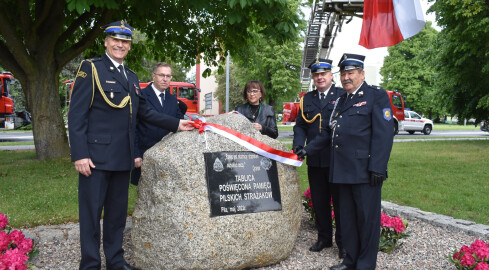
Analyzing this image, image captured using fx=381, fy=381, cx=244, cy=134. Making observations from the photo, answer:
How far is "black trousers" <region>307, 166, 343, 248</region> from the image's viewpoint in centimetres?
420

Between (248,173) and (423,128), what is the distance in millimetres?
26683

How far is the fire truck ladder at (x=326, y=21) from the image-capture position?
12812 millimetres

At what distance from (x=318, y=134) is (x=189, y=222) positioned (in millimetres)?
1690

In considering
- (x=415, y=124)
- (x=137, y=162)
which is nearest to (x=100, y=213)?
(x=137, y=162)

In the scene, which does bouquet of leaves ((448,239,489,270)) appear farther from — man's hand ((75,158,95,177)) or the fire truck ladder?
the fire truck ladder

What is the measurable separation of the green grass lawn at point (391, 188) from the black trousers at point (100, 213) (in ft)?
5.35

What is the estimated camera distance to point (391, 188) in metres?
7.15

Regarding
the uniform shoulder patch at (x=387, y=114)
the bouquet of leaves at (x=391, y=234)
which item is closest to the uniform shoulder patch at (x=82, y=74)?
the uniform shoulder patch at (x=387, y=114)

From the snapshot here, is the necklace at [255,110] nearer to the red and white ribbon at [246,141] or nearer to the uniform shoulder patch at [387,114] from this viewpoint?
the red and white ribbon at [246,141]

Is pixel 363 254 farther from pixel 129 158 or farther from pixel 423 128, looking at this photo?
pixel 423 128

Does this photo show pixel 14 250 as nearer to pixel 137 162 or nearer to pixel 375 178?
pixel 137 162

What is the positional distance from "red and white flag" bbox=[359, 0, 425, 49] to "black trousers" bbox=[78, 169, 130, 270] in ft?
16.8

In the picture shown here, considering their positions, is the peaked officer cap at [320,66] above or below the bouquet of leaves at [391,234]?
above

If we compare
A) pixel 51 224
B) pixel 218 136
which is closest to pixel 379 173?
pixel 218 136
